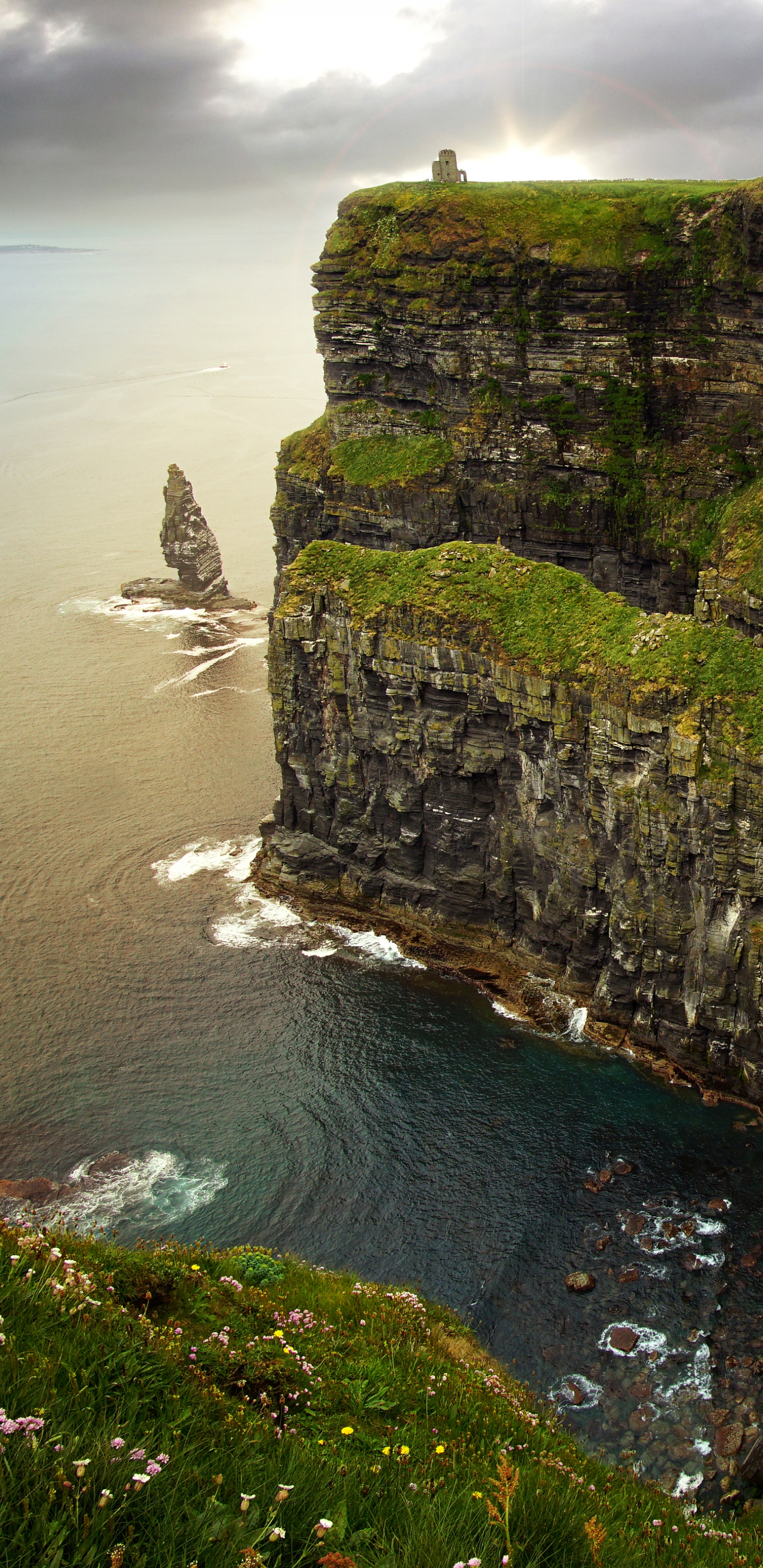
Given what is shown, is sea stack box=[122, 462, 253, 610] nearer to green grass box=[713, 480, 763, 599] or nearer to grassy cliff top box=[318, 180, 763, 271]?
grassy cliff top box=[318, 180, 763, 271]

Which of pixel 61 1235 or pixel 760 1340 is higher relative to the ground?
pixel 61 1235

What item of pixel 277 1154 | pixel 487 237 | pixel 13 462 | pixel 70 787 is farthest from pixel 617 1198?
pixel 13 462

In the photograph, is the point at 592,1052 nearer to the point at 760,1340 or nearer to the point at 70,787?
the point at 760,1340

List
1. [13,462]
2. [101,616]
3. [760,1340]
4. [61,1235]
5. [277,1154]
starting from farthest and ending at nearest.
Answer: [13,462], [101,616], [277,1154], [760,1340], [61,1235]

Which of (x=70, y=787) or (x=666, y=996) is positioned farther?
(x=70, y=787)

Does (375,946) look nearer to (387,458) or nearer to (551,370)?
(387,458)

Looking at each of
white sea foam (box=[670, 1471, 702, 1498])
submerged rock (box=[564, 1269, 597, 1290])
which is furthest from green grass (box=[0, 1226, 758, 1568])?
submerged rock (box=[564, 1269, 597, 1290])

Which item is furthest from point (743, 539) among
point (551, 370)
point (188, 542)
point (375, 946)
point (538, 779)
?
point (188, 542)
